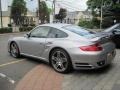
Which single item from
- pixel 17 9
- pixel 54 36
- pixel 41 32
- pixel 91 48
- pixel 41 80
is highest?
pixel 17 9

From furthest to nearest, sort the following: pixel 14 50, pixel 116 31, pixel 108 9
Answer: pixel 108 9
pixel 116 31
pixel 14 50

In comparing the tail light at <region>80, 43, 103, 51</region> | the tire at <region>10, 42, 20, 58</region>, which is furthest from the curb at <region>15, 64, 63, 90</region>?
the tire at <region>10, 42, 20, 58</region>

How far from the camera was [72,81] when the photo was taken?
6.50m

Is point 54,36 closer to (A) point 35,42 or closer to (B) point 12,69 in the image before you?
(A) point 35,42

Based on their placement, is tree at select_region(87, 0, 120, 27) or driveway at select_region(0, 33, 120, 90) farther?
tree at select_region(87, 0, 120, 27)

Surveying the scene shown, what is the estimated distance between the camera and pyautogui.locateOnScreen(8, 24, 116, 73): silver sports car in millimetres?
6812

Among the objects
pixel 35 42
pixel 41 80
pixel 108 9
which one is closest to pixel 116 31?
pixel 35 42

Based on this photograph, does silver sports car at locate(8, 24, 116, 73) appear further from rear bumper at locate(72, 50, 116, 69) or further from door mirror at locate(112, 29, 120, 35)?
door mirror at locate(112, 29, 120, 35)

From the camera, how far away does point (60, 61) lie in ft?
24.0

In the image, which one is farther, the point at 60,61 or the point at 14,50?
the point at 14,50

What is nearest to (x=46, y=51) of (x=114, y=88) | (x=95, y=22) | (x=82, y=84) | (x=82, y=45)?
(x=82, y=45)

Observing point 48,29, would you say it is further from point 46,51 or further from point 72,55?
point 72,55

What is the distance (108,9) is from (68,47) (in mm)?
44460

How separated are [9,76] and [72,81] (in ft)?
5.89
